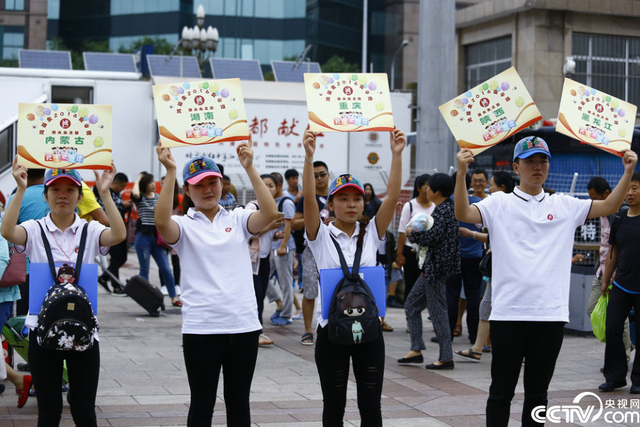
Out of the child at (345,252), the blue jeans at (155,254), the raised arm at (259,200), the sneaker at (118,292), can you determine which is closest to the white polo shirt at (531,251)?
the child at (345,252)

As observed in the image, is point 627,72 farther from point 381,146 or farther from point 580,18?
point 381,146

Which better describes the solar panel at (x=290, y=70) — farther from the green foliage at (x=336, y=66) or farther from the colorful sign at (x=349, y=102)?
the green foliage at (x=336, y=66)

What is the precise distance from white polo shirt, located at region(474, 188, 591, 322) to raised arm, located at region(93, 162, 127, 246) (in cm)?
211

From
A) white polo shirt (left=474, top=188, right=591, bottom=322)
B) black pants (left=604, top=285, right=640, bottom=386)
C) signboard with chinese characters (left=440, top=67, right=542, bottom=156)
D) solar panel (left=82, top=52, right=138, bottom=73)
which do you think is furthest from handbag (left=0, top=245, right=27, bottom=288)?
solar panel (left=82, top=52, right=138, bottom=73)

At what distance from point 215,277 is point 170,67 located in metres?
16.5

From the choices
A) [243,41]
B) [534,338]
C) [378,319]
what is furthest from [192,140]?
[243,41]

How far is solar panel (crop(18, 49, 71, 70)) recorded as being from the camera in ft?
68.9

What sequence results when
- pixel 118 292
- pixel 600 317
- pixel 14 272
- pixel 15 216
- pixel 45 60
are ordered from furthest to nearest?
pixel 45 60 → pixel 118 292 → pixel 600 317 → pixel 14 272 → pixel 15 216

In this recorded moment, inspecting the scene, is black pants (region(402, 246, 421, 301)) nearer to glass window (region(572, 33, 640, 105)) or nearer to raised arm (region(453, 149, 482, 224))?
raised arm (region(453, 149, 482, 224))

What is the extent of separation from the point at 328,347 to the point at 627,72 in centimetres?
2365

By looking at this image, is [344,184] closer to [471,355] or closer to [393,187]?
[393,187]

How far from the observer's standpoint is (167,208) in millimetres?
4609

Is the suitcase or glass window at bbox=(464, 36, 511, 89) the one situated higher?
glass window at bbox=(464, 36, 511, 89)

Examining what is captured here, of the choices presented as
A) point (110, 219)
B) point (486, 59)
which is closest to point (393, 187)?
point (110, 219)
